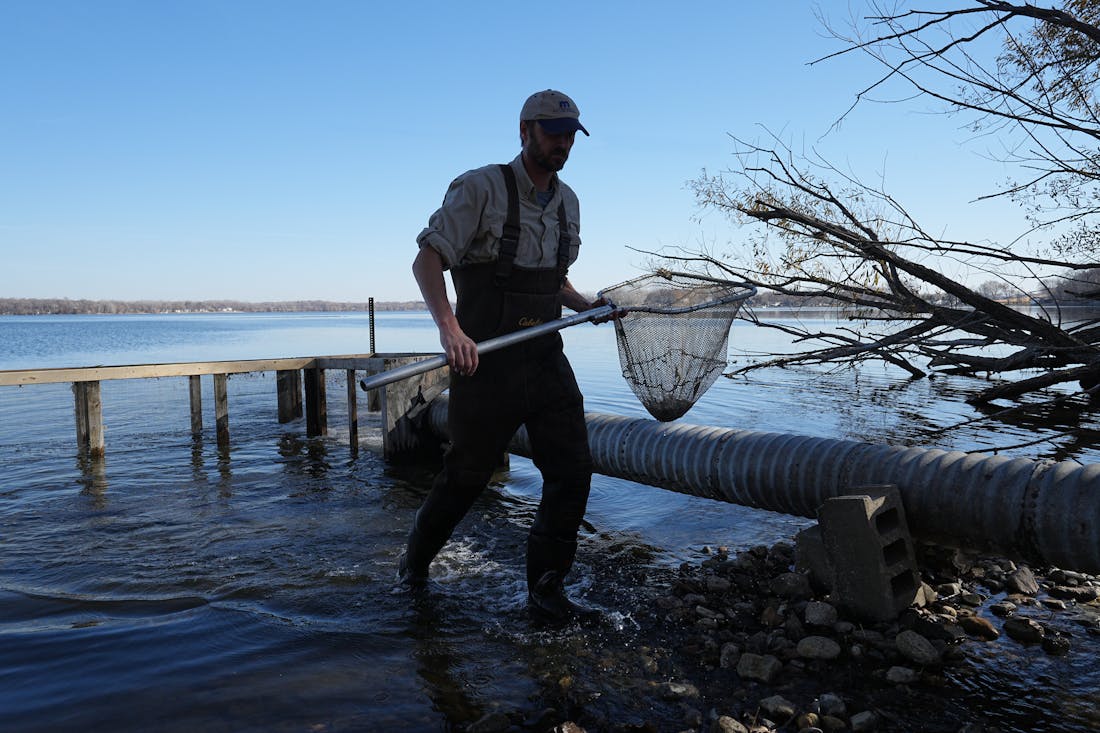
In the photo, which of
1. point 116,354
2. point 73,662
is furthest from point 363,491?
point 116,354

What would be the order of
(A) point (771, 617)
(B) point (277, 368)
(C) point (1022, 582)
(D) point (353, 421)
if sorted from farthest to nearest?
(B) point (277, 368) < (D) point (353, 421) < (C) point (1022, 582) < (A) point (771, 617)

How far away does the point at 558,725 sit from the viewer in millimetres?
2861

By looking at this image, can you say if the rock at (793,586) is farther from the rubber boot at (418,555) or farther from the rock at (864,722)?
the rubber boot at (418,555)

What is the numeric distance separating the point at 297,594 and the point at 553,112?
299 cm

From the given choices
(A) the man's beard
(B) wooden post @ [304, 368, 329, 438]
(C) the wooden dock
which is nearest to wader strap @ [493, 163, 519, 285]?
(A) the man's beard

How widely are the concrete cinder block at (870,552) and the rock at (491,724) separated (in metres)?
1.82

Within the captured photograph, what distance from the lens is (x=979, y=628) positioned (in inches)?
144

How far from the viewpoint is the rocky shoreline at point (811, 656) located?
2.90 metres

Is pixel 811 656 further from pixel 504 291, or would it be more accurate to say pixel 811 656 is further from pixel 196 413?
pixel 196 413

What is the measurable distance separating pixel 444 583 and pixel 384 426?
12.7ft

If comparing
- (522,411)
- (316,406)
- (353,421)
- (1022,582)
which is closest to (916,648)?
(1022,582)

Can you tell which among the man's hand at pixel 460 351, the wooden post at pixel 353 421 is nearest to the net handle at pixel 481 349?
the man's hand at pixel 460 351

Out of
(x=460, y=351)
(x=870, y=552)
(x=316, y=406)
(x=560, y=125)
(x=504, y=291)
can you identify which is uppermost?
(x=560, y=125)

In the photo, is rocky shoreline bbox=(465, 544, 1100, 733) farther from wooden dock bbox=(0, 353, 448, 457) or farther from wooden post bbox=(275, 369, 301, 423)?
wooden post bbox=(275, 369, 301, 423)
